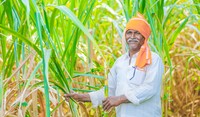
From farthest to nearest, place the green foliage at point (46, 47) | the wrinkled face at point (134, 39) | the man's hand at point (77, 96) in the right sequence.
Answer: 1. the wrinkled face at point (134, 39)
2. the man's hand at point (77, 96)
3. the green foliage at point (46, 47)

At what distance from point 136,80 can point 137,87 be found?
3 centimetres

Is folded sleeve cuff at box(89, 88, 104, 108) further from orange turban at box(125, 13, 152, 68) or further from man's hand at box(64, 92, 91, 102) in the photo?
orange turban at box(125, 13, 152, 68)

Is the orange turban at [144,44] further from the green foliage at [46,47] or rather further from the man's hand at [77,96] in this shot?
the man's hand at [77,96]

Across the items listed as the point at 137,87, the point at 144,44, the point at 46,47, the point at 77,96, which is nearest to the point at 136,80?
the point at 137,87

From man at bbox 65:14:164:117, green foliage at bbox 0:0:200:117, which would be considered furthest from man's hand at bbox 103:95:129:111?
green foliage at bbox 0:0:200:117

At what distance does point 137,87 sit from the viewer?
6.86 feet

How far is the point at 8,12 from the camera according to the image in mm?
1798

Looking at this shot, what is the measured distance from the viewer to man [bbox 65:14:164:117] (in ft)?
6.76

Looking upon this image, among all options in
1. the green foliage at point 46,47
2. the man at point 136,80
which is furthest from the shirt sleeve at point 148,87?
the green foliage at point 46,47

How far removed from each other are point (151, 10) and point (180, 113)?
4.92 ft

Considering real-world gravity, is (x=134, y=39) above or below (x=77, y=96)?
above

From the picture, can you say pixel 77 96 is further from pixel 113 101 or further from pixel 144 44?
pixel 144 44

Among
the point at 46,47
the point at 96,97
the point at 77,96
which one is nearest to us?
the point at 46,47

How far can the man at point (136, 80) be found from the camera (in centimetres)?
206
